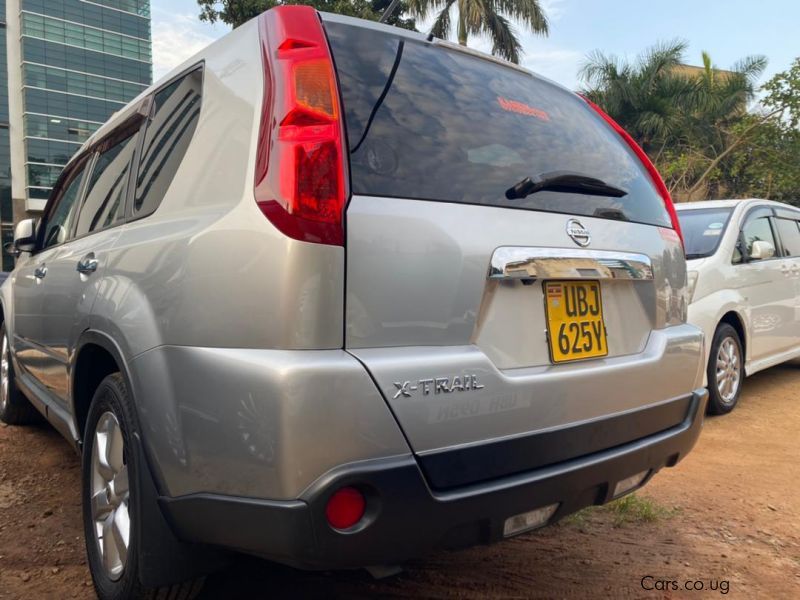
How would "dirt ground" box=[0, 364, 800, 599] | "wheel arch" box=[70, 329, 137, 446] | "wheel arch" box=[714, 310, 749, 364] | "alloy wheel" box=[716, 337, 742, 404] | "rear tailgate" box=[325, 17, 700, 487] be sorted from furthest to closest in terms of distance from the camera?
"wheel arch" box=[714, 310, 749, 364] < "alloy wheel" box=[716, 337, 742, 404] < "dirt ground" box=[0, 364, 800, 599] < "wheel arch" box=[70, 329, 137, 446] < "rear tailgate" box=[325, 17, 700, 487]

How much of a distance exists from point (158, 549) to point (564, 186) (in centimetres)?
149

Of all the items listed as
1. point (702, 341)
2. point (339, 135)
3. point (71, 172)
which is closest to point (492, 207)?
point (339, 135)

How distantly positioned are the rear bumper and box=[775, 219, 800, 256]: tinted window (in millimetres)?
A: 4961

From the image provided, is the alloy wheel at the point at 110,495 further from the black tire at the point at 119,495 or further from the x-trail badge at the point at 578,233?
the x-trail badge at the point at 578,233

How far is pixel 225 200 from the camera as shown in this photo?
5.26 feet

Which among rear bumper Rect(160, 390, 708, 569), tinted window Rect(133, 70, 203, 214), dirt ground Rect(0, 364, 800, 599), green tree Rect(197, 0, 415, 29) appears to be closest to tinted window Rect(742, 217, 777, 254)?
dirt ground Rect(0, 364, 800, 599)

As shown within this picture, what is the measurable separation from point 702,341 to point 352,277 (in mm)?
1476

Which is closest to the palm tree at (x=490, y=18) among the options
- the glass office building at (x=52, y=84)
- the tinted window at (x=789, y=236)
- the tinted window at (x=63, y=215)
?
the tinted window at (x=789, y=236)

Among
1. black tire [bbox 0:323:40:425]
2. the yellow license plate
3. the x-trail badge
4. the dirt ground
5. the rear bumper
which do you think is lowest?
the dirt ground

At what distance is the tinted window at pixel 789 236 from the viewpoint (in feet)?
18.5

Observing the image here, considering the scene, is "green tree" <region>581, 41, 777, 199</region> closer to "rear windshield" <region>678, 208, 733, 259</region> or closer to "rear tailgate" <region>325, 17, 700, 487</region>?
"rear windshield" <region>678, 208, 733, 259</region>

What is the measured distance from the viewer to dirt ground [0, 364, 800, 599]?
221 cm

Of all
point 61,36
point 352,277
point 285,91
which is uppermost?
point 61,36

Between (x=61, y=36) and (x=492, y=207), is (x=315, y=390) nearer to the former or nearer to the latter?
(x=492, y=207)
